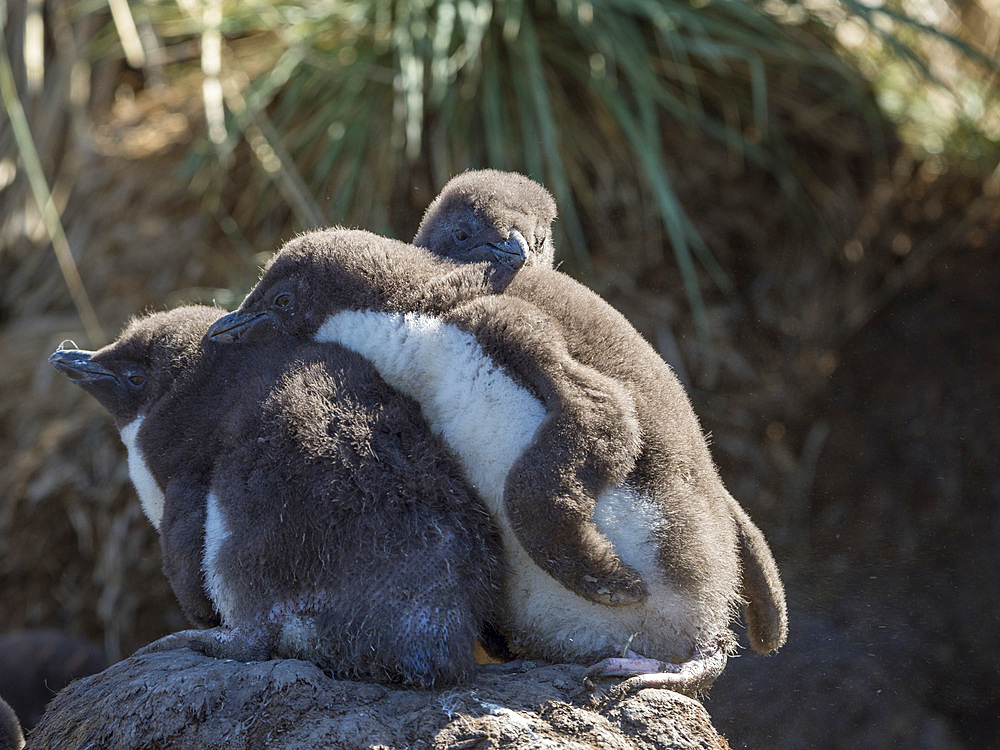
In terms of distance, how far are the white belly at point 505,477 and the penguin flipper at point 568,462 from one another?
4 cm

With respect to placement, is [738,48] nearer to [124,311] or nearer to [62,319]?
[124,311]

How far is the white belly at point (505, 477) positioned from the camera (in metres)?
1.74

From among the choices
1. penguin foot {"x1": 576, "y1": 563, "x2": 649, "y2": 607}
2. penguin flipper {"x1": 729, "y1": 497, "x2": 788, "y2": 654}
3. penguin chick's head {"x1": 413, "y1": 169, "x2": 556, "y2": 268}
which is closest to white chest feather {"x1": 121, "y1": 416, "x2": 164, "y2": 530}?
penguin chick's head {"x1": 413, "y1": 169, "x2": 556, "y2": 268}

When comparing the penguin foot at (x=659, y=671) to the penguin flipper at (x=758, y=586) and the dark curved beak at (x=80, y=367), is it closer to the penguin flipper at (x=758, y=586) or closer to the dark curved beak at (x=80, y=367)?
the penguin flipper at (x=758, y=586)

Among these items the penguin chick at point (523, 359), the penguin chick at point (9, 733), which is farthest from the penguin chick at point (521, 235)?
the penguin chick at point (9, 733)

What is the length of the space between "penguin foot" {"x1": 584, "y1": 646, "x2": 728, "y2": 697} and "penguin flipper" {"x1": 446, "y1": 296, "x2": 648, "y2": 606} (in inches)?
5.6

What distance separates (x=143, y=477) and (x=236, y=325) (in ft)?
1.36

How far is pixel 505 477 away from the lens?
1734 millimetres

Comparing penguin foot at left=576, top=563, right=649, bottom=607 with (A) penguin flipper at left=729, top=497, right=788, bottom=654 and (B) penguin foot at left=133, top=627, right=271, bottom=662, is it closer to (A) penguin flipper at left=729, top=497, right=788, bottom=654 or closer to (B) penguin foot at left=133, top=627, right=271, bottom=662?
(A) penguin flipper at left=729, top=497, right=788, bottom=654

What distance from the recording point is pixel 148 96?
553 cm

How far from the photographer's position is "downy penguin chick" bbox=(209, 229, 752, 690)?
175cm

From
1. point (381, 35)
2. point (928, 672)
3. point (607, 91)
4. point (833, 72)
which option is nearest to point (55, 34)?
point (381, 35)

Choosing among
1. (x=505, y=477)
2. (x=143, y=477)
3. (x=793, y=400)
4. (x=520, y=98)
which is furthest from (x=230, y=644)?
(x=793, y=400)

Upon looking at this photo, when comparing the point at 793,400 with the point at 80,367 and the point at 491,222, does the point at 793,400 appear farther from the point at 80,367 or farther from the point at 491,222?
the point at 80,367
